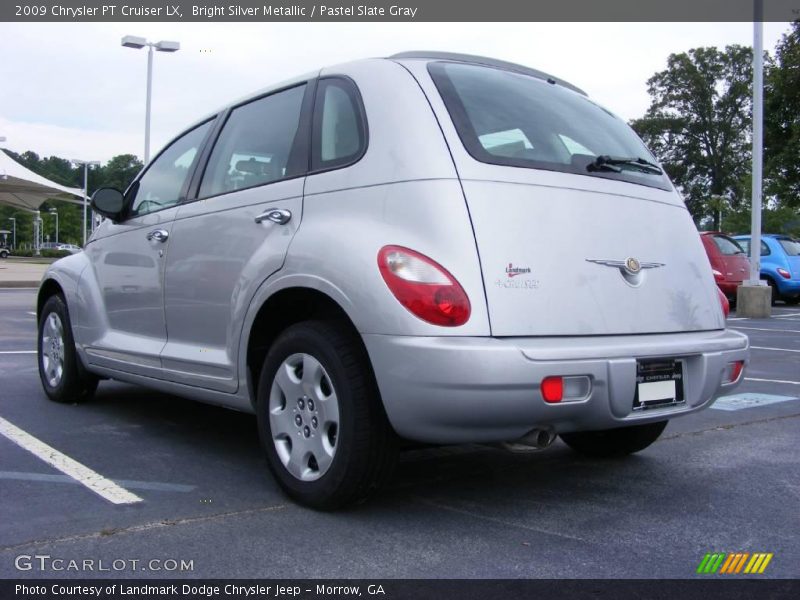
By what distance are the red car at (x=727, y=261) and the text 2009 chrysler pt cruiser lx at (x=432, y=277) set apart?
1344 cm

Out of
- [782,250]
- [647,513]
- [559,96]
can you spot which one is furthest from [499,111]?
[782,250]

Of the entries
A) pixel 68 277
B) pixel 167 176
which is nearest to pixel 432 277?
pixel 167 176

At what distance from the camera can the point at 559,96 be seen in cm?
379

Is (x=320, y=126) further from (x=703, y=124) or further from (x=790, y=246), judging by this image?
(x=703, y=124)

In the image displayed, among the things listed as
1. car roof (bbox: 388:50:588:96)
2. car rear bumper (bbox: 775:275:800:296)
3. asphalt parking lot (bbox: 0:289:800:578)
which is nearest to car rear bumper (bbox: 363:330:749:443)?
asphalt parking lot (bbox: 0:289:800:578)

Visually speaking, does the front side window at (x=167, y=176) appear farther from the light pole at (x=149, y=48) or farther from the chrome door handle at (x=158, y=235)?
the light pole at (x=149, y=48)

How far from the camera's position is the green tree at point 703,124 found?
1980 inches

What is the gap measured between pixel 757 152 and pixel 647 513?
15.0m

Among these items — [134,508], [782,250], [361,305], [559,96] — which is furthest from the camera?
[782,250]

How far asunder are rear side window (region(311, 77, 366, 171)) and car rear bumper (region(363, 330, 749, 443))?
84 cm

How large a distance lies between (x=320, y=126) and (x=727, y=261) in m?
14.9

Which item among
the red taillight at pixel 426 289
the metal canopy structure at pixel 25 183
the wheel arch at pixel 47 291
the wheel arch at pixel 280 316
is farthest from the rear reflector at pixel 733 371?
the metal canopy structure at pixel 25 183

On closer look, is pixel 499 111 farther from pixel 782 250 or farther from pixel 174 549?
pixel 782 250

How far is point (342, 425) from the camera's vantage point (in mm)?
2979
